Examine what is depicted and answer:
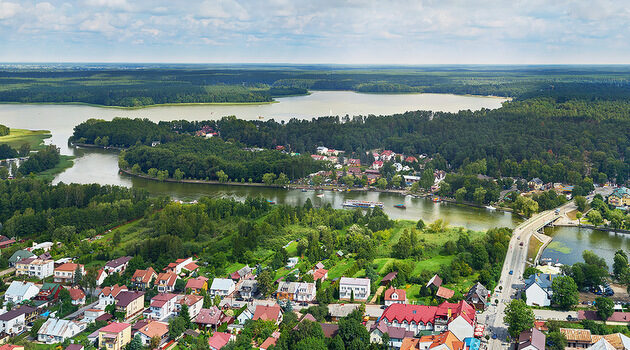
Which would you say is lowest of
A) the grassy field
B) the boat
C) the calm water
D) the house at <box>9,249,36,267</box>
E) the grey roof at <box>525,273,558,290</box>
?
→ the calm water

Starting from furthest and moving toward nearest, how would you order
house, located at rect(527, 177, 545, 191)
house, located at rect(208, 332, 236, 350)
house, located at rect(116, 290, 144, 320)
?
1. house, located at rect(527, 177, 545, 191)
2. house, located at rect(116, 290, 144, 320)
3. house, located at rect(208, 332, 236, 350)

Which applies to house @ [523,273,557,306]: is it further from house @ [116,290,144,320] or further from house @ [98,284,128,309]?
house @ [98,284,128,309]

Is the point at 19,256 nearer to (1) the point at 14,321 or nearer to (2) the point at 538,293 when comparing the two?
(1) the point at 14,321

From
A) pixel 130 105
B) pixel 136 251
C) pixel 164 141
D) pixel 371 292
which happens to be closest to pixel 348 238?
pixel 371 292

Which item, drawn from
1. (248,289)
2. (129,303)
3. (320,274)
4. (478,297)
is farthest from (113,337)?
(478,297)

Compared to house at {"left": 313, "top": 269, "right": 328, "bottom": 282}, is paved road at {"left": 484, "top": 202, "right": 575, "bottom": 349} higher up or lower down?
lower down

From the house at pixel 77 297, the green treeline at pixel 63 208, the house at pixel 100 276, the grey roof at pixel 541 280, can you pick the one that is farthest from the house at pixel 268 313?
the green treeline at pixel 63 208

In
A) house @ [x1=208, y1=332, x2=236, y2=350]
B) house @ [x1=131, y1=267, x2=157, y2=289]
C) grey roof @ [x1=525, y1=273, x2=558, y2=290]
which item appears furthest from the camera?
house @ [x1=131, y1=267, x2=157, y2=289]

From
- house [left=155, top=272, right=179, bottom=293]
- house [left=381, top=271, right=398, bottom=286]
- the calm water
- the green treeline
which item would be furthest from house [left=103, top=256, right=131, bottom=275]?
the calm water
